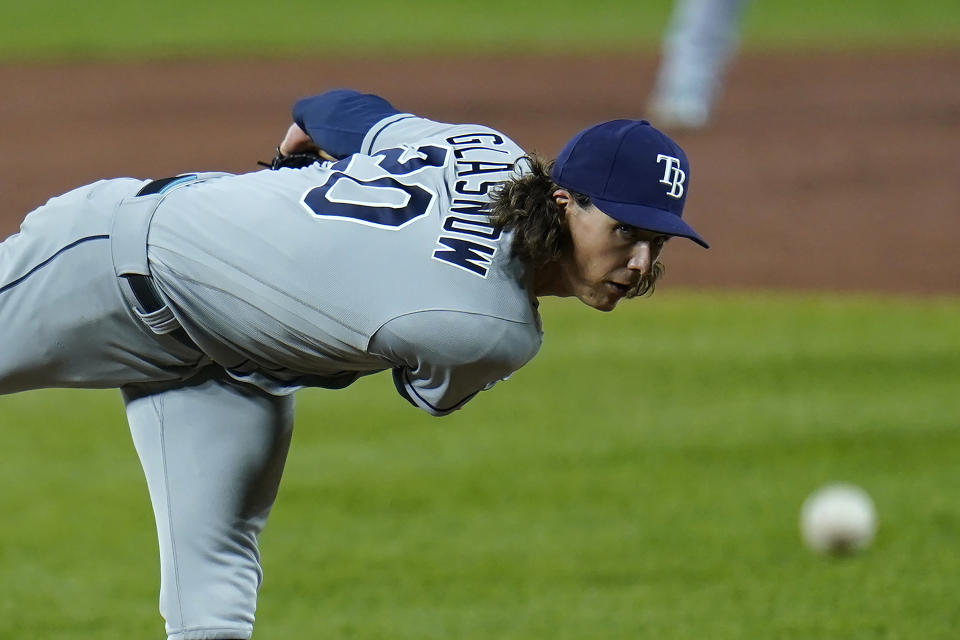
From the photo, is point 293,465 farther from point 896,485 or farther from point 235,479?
point 235,479

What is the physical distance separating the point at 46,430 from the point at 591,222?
5.08 metres

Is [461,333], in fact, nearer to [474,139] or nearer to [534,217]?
[534,217]

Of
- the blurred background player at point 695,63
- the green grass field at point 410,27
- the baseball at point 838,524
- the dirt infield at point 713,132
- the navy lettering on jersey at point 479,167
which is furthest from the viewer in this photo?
the green grass field at point 410,27

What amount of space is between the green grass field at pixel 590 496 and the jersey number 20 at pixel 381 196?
7.49ft

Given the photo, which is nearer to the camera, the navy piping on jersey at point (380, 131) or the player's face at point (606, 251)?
the player's face at point (606, 251)

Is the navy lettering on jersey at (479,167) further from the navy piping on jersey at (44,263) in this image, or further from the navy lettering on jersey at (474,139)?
the navy piping on jersey at (44,263)

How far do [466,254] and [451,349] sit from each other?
206 mm

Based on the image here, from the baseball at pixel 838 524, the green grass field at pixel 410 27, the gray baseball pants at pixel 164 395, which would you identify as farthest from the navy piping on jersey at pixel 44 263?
the green grass field at pixel 410 27

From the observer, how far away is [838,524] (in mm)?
5984

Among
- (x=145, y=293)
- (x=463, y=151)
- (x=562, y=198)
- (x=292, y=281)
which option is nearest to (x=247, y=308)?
(x=292, y=281)

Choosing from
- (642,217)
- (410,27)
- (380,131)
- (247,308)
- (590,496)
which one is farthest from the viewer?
(410,27)

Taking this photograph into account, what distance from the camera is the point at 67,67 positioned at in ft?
54.1

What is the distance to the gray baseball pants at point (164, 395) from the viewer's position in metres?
3.64

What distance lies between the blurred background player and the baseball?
747 centimetres
